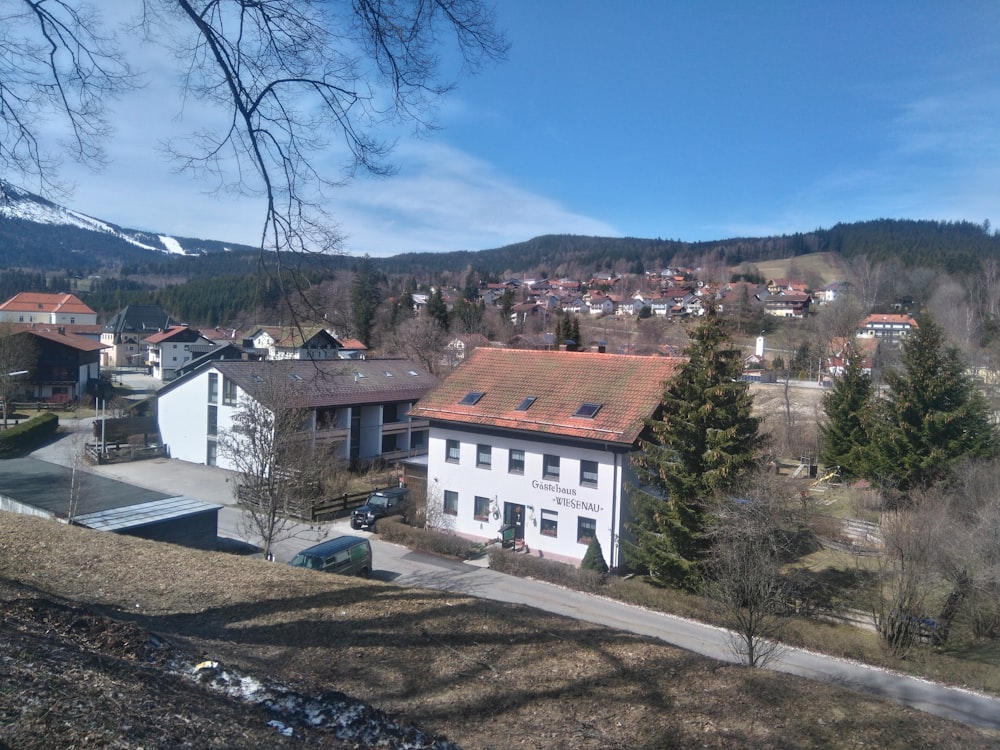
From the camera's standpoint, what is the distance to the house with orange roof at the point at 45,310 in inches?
2483

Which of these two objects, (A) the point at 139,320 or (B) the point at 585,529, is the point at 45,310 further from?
(B) the point at 585,529

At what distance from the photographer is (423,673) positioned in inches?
228

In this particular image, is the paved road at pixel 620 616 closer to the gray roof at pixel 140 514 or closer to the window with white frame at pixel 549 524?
the window with white frame at pixel 549 524

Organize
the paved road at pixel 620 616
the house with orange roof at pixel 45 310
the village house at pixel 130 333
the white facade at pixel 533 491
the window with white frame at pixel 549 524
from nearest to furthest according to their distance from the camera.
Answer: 1. the paved road at pixel 620 616
2. the white facade at pixel 533 491
3. the window with white frame at pixel 549 524
4. the house with orange roof at pixel 45 310
5. the village house at pixel 130 333

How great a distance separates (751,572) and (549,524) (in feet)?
35.9

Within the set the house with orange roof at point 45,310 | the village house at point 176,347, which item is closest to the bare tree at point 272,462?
the house with orange roof at point 45,310

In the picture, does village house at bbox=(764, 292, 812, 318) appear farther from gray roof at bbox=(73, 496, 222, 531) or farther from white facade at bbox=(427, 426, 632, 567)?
gray roof at bbox=(73, 496, 222, 531)

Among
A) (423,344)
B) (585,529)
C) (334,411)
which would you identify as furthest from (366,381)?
(423,344)

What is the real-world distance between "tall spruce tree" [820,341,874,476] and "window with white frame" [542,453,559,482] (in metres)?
16.7

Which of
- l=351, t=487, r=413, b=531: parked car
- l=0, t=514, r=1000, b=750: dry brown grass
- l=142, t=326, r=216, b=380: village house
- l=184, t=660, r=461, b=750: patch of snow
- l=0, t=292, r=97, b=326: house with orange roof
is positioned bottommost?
l=351, t=487, r=413, b=531: parked car

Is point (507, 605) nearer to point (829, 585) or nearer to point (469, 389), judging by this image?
point (829, 585)

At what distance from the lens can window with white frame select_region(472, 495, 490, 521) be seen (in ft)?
79.8

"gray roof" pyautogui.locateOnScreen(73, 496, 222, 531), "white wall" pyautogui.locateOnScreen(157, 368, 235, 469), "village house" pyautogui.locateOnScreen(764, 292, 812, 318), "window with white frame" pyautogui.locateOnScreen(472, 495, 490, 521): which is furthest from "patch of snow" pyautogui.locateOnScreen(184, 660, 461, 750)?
"village house" pyautogui.locateOnScreen(764, 292, 812, 318)

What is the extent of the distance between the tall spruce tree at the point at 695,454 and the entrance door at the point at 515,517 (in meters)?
5.06
